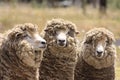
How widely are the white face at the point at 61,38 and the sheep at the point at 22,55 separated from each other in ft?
2.62

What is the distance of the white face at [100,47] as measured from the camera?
9.81 metres

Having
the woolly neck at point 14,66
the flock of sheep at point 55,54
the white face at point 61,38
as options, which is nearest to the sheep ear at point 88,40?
the flock of sheep at point 55,54

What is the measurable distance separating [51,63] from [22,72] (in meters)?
1.15

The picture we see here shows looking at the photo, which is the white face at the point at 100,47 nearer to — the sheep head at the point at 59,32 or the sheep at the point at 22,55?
the sheep head at the point at 59,32

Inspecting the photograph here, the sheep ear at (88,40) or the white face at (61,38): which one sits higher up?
the white face at (61,38)

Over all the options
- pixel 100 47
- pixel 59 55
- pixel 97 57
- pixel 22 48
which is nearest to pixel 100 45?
pixel 100 47

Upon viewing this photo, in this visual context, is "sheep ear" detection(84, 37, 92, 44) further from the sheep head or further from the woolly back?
the woolly back

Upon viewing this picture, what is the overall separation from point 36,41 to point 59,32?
1169mm

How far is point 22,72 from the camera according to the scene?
865cm

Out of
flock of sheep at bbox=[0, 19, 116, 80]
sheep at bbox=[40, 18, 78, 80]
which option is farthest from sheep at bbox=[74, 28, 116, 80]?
sheep at bbox=[40, 18, 78, 80]

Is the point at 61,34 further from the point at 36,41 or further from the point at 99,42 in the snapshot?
the point at 36,41

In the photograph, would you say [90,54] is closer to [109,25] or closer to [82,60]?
[82,60]

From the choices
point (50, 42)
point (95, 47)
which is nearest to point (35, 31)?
point (50, 42)

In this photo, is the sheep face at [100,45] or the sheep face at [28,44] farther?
the sheep face at [100,45]
